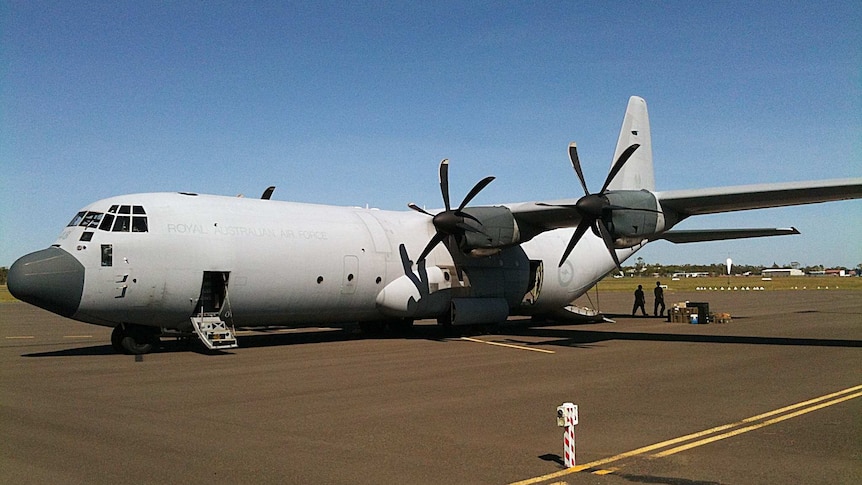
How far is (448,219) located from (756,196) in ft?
27.8

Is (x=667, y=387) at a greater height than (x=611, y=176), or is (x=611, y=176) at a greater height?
(x=611, y=176)

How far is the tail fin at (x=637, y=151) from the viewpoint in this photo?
87.6 ft

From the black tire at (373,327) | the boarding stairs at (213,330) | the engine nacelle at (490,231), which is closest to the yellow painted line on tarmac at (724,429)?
the engine nacelle at (490,231)

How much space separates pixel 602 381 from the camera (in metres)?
12.6

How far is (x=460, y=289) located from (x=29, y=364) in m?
12.1

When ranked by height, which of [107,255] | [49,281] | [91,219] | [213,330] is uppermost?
[91,219]

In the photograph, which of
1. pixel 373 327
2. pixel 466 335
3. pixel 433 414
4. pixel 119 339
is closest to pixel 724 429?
pixel 433 414

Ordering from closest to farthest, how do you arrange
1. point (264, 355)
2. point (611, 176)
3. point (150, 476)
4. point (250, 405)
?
point (150, 476)
point (250, 405)
point (264, 355)
point (611, 176)

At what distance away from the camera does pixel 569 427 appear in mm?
6902

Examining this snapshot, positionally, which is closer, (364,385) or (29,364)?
(364,385)

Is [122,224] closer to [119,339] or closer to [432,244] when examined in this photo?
[119,339]

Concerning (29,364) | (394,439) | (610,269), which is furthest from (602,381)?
(610,269)

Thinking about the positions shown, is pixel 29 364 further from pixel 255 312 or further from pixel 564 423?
pixel 564 423

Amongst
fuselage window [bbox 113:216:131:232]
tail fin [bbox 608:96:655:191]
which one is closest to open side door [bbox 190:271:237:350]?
fuselage window [bbox 113:216:131:232]
